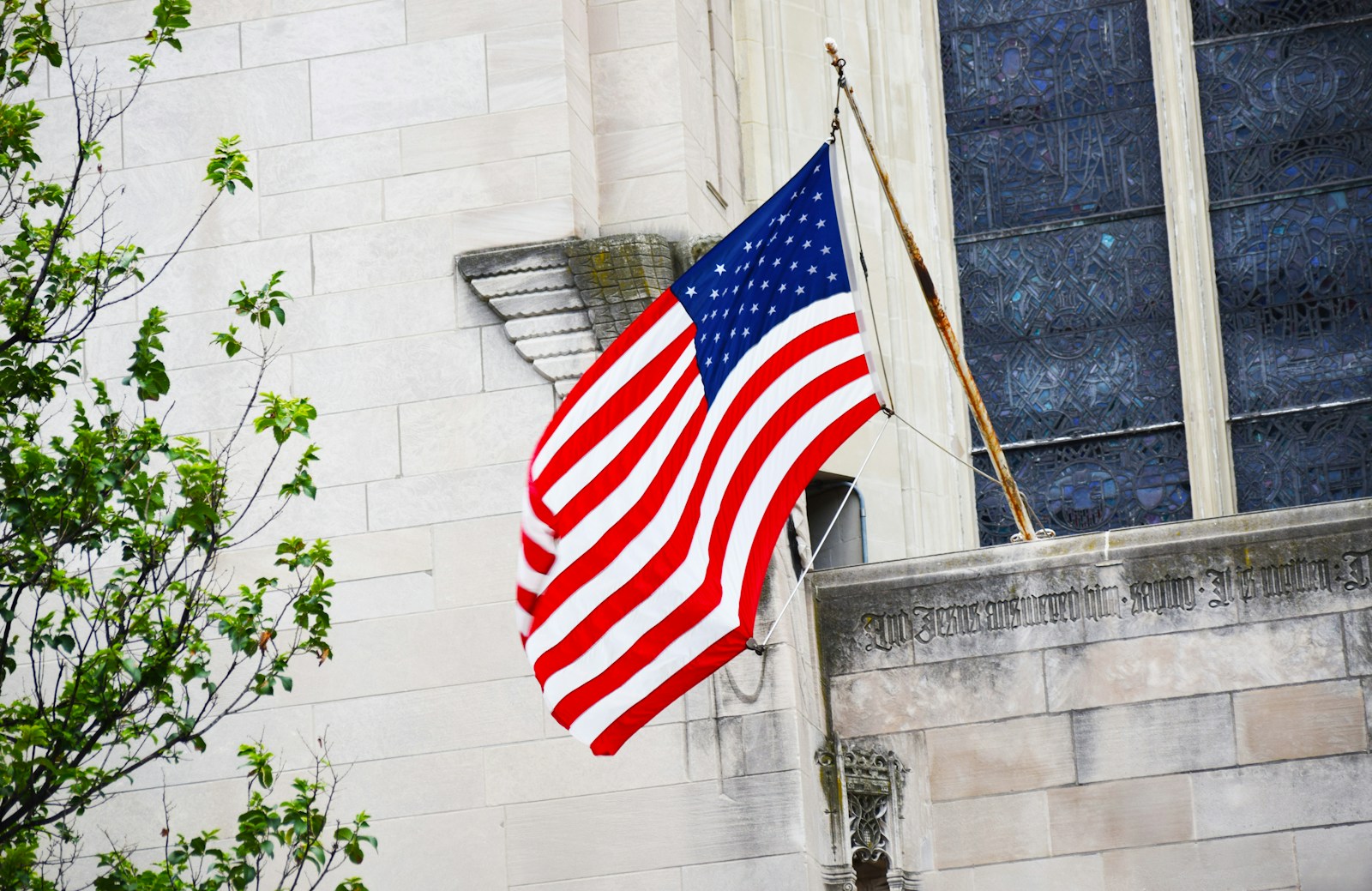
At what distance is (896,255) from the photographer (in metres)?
16.8

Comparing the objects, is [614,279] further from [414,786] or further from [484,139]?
[414,786]

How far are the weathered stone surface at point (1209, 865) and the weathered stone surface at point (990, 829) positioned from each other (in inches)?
16.8

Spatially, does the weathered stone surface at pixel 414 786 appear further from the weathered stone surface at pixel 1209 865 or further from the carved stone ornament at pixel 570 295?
the weathered stone surface at pixel 1209 865

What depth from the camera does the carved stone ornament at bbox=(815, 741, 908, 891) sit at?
43.0 feet

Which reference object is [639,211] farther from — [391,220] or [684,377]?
[684,377]

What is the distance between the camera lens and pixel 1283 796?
42.5 ft

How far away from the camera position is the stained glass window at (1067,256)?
1645 cm

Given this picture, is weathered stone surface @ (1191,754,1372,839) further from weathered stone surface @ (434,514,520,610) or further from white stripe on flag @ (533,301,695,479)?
white stripe on flag @ (533,301,695,479)

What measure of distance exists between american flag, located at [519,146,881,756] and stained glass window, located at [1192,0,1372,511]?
5.95 m

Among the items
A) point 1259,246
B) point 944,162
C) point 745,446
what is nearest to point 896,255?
point 944,162

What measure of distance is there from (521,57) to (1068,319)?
486 cm


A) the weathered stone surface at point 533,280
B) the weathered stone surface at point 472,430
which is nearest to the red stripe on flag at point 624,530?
the weathered stone surface at point 472,430

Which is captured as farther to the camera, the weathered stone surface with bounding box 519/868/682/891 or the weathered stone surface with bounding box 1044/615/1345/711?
the weathered stone surface with bounding box 1044/615/1345/711

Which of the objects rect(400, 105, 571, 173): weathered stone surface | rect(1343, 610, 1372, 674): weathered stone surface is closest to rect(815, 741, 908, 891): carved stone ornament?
rect(1343, 610, 1372, 674): weathered stone surface
